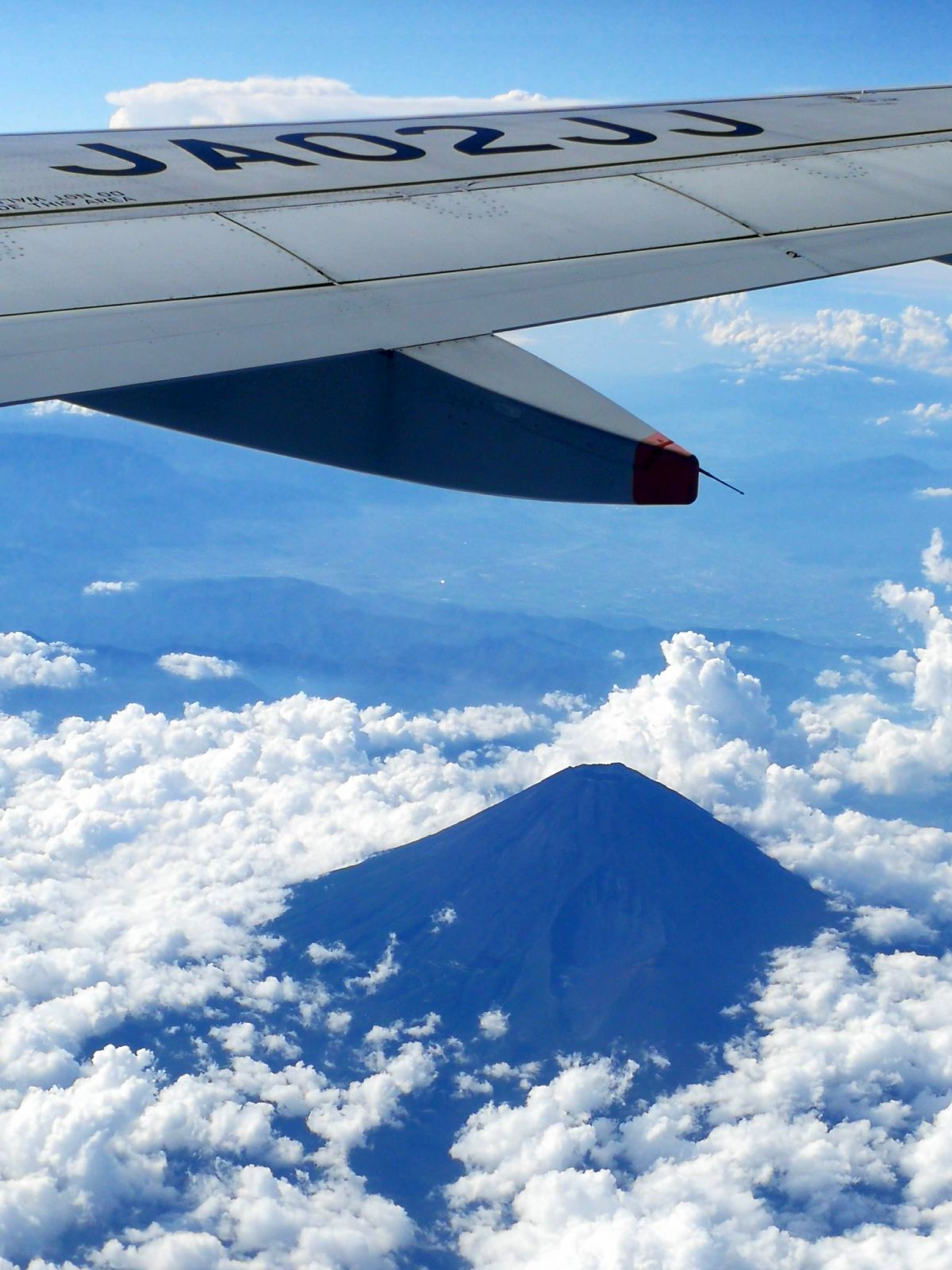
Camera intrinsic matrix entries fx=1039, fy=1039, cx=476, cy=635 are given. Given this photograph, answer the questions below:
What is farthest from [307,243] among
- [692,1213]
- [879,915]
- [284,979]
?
[879,915]

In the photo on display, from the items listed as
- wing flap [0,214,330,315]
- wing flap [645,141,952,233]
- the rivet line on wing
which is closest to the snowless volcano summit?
wing flap [645,141,952,233]

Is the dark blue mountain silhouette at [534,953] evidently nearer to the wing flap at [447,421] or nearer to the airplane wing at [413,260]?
the airplane wing at [413,260]

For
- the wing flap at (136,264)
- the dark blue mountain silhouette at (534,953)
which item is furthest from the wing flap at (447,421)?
the dark blue mountain silhouette at (534,953)

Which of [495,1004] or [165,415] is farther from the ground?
[165,415]

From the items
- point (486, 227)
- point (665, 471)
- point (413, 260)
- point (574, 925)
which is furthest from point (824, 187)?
point (574, 925)

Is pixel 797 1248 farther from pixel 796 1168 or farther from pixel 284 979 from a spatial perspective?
pixel 284 979

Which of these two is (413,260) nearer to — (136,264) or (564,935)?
(136,264)

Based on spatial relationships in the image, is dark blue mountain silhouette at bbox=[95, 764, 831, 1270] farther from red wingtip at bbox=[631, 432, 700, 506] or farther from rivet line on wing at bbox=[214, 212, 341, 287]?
red wingtip at bbox=[631, 432, 700, 506]
